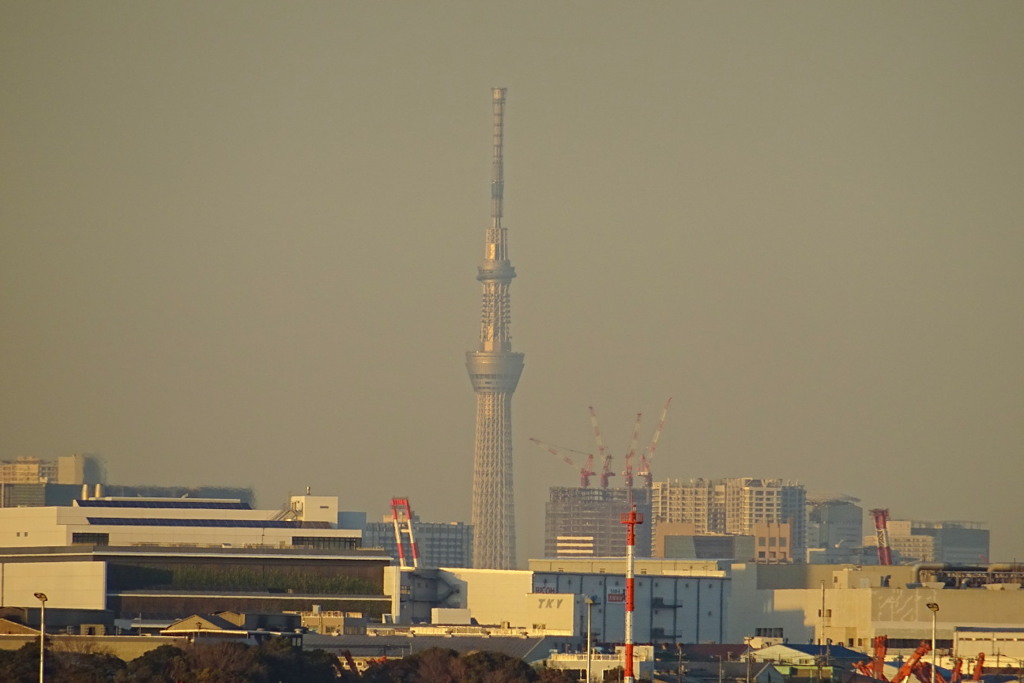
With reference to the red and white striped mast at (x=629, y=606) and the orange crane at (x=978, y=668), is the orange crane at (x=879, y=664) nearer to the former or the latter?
the orange crane at (x=978, y=668)

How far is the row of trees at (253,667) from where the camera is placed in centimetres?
13212

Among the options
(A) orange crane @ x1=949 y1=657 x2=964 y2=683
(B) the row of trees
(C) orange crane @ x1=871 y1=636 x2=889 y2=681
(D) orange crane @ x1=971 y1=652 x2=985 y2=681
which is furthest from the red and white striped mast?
(C) orange crane @ x1=871 y1=636 x2=889 y2=681

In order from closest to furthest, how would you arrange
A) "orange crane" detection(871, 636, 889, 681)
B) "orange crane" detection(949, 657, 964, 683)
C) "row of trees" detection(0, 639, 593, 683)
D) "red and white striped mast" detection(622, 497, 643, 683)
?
"red and white striped mast" detection(622, 497, 643, 683)
"row of trees" detection(0, 639, 593, 683)
"orange crane" detection(949, 657, 964, 683)
"orange crane" detection(871, 636, 889, 681)

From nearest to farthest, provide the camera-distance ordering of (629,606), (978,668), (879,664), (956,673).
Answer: (629,606) < (956,673) < (978,668) < (879,664)

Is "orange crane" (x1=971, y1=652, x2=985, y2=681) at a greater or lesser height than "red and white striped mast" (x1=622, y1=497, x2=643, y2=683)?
lesser

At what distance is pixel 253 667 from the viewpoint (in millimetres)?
138000

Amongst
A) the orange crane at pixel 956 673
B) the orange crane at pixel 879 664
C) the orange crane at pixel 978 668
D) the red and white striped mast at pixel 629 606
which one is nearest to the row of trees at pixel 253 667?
the red and white striped mast at pixel 629 606

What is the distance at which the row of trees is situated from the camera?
13212 centimetres

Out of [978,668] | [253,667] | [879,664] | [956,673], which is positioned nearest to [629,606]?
[253,667]

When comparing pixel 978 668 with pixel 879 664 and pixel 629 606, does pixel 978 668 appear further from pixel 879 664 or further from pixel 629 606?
pixel 629 606

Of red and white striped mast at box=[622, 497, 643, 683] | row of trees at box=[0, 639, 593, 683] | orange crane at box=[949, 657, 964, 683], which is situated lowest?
orange crane at box=[949, 657, 964, 683]

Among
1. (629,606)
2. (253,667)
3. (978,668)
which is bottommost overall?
(978,668)

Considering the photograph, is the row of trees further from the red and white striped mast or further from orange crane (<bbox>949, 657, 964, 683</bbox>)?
orange crane (<bbox>949, 657, 964, 683</bbox>)

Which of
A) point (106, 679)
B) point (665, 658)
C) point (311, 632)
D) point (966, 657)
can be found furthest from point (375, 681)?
point (966, 657)
